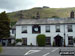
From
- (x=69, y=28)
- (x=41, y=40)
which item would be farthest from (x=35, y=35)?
(x=69, y=28)

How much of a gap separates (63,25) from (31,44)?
7991mm

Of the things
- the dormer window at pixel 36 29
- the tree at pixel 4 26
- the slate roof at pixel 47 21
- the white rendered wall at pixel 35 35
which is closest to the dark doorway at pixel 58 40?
the white rendered wall at pixel 35 35

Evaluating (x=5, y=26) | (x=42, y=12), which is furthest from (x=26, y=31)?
(x=42, y=12)

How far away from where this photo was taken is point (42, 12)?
19838cm

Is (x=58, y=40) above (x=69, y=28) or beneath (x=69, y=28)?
beneath

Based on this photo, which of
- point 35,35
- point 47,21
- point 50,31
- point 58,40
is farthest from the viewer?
point 47,21

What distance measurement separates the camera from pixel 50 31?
48438 mm

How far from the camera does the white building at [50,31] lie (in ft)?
157

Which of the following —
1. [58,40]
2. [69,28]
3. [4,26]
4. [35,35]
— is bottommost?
[58,40]

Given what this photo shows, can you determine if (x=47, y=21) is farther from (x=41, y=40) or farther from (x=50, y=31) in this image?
(x=41, y=40)

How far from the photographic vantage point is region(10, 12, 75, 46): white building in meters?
47.8

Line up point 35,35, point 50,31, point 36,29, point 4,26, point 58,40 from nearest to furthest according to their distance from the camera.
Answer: point 4,26, point 58,40, point 50,31, point 35,35, point 36,29

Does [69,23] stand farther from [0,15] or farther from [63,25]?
[0,15]

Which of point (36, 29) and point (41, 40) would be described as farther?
point (36, 29)
